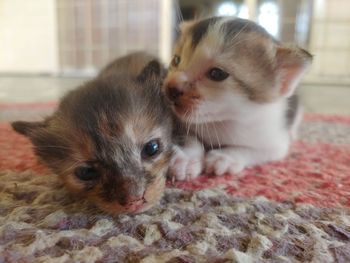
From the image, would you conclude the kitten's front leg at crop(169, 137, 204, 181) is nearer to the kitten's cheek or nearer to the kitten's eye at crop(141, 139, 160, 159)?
the kitten's eye at crop(141, 139, 160, 159)

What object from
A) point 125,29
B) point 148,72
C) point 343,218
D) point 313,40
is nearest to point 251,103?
point 148,72

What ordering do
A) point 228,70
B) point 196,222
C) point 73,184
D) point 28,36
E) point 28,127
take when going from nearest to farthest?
1. point 196,222
2. point 73,184
3. point 28,127
4. point 228,70
5. point 28,36

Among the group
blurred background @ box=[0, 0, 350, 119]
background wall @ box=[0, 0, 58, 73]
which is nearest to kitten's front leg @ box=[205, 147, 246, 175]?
blurred background @ box=[0, 0, 350, 119]

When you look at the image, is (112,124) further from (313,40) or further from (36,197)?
(313,40)

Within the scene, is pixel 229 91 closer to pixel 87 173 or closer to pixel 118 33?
pixel 87 173

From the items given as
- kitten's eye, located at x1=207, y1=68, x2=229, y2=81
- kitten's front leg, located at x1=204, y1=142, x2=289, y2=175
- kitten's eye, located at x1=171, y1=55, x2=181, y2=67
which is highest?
kitten's eye, located at x1=171, y1=55, x2=181, y2=67

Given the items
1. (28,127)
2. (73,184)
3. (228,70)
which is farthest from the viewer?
(228,70)

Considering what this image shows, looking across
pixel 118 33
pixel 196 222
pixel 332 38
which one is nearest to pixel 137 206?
pixel 196 222
